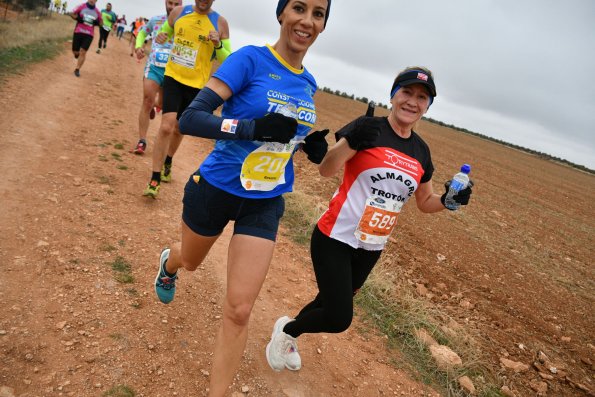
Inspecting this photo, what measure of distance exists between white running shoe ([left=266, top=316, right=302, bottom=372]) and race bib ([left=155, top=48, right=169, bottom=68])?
4.12 metres

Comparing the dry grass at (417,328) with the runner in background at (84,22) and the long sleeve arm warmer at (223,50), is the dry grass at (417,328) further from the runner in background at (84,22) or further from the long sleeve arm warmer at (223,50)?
the runner in background at (84,22)

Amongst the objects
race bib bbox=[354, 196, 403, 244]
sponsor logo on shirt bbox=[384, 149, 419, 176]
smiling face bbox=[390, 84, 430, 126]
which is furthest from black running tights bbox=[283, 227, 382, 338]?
smiling face bbox=[390, 84, 430, 126]

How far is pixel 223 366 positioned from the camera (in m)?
2.21

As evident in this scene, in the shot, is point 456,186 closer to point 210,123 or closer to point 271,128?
point 271,128

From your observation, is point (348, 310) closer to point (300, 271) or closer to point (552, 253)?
point (300, 271)

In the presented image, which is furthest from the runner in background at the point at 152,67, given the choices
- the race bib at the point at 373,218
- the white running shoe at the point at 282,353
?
the white running shoe at the point at 282,353

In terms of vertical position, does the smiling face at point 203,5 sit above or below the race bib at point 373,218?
above

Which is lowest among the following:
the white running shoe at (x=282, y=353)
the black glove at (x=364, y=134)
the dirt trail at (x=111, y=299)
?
the dirt trail at (x=111, y=299)

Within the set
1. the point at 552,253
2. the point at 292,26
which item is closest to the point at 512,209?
the point at 552,253

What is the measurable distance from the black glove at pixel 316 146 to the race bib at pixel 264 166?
27 centimetres

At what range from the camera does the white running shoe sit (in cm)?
289

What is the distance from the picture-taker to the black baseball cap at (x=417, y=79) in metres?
2.76

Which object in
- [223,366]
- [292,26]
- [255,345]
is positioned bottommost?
[255,345]

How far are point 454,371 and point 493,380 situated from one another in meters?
0.53
